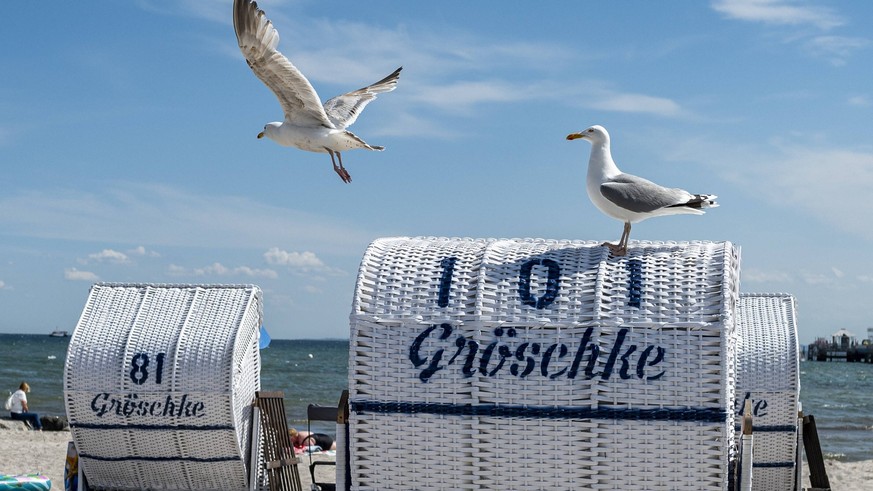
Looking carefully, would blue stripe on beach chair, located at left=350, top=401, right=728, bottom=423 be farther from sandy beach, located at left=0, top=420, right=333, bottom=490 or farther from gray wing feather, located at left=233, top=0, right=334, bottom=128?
sandy beach, located at left=0, top=420, right=333, bottom=490

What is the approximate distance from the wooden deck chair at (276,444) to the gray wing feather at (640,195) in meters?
5.41

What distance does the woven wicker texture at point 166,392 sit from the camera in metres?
10.1

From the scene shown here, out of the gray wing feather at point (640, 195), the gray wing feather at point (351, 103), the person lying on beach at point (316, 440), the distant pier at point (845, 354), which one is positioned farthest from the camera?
the distant pier at point (845, 354)

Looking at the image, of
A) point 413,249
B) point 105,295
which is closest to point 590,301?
point 413,249

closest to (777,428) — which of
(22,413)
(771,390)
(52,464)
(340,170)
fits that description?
(771,390)

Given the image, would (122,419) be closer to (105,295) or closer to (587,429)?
(105,295)

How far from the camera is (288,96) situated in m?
9.66

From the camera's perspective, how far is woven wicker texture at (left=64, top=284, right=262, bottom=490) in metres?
10.1

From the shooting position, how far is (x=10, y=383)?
38.9 meters

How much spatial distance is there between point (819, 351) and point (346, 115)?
226 ft

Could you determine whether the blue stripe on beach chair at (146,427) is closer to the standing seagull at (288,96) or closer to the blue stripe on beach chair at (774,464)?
the standing seagull at (288,96)

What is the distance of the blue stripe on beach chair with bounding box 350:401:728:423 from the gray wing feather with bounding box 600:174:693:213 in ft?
3.95

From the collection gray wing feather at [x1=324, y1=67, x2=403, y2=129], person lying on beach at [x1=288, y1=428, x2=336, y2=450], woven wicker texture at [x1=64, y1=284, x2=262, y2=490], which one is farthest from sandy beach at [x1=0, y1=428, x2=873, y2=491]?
gray wing feather at [x1=324, y1=67, x2=403, y2=129]

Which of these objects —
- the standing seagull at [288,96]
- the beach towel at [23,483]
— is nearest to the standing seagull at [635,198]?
the standing seagull at [288,96]
